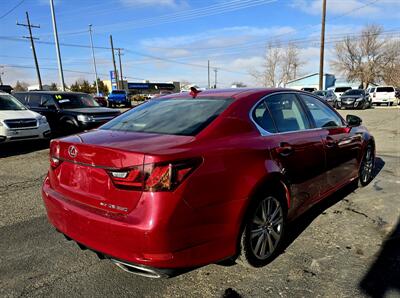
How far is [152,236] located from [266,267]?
52.8 inches

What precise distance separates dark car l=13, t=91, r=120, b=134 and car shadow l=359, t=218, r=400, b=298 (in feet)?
28.5

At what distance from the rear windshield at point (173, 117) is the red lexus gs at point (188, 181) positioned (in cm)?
1

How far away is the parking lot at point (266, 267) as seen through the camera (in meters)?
2.73

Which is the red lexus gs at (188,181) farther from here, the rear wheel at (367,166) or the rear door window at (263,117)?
the rear wheel at (367,166)

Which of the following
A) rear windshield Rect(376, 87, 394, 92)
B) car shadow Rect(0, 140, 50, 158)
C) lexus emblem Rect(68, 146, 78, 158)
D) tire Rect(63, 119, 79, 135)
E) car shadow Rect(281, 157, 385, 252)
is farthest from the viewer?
rear windshield Rect(376, 87, 394, 92)

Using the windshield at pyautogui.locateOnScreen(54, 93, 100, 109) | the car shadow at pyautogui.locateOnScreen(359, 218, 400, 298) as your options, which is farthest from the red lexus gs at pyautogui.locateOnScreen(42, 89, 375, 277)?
the windshield at pyautogui.locateOnScreen(54, 93, 100, 109)

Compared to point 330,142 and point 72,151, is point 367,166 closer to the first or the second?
point 330,142

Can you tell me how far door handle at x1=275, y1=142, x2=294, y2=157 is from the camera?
3.13 metres

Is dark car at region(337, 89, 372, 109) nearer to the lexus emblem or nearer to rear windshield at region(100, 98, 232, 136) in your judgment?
rear windshield at region(100, 98, 232, 136)

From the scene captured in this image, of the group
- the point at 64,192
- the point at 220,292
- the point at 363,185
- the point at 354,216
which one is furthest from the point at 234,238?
the point at 363,185

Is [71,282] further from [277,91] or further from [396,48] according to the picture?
[396,48]

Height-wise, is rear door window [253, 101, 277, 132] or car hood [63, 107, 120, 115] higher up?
rear door window [253, 101, 277, 132]

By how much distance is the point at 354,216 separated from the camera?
425cm

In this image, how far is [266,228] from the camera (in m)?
3.05
